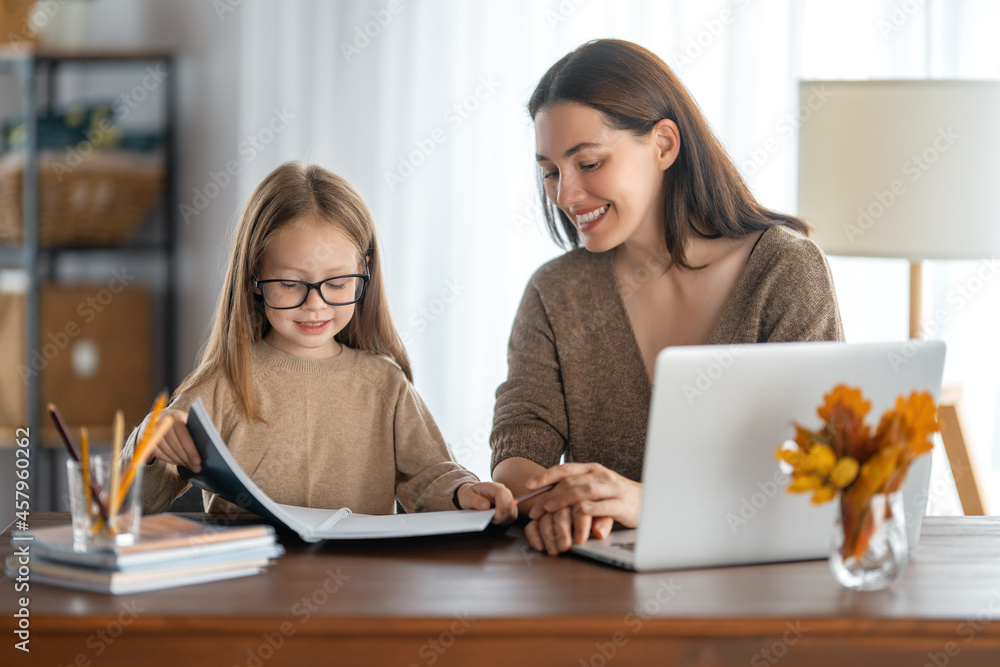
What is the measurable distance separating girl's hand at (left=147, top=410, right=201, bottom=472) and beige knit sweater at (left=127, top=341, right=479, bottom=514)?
203 mm

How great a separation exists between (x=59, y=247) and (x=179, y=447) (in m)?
1.93

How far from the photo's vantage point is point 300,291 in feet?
4.25

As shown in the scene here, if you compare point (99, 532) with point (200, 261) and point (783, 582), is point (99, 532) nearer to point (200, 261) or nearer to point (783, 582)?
point (783, 582)

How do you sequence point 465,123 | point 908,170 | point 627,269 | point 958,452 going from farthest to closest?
1. point 465,123
2. point 958,452
3. point 908,170
4. point 627,269

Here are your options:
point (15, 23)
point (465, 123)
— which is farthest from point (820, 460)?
point (15, 23)

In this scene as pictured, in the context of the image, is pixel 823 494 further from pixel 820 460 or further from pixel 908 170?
pixel 908 170

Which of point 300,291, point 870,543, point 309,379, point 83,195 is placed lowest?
point 870,543

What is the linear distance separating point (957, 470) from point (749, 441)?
1.45 meters

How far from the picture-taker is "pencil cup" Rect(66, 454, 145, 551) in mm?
893

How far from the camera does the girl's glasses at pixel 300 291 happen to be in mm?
1288

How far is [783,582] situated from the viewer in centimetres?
92

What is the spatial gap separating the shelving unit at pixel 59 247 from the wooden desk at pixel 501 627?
2058 millimetres

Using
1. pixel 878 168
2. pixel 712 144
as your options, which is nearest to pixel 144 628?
pixel 712 144

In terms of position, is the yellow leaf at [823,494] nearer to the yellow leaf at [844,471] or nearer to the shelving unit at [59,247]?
the yellow leaf at [844,471]
